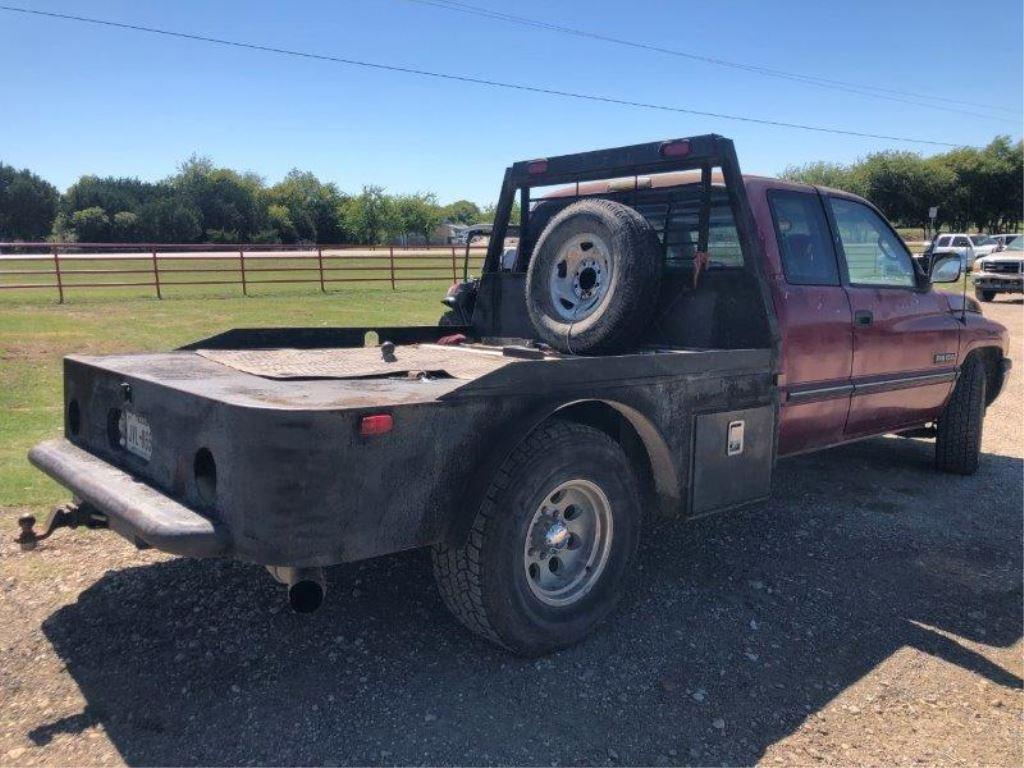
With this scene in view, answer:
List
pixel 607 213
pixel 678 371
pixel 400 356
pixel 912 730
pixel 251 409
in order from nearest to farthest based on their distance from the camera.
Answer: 1. pixel 251 409
2. pixel 912 730
3. pixel 678 371
4. pixel 607 213
5. pixel 400 356

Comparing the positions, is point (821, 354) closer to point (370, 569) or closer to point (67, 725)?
point (370, 569)

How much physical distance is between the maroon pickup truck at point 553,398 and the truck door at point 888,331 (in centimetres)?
2

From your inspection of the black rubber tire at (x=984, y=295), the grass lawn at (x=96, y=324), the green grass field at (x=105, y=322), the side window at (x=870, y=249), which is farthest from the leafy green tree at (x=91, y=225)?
the side window at (x=870, y=249)

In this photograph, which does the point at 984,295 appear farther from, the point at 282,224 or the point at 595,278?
the point at 282,224

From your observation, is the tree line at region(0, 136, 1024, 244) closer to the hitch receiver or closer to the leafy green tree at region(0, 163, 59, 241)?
the leafy green tree at region(0, 163, 59, 241)

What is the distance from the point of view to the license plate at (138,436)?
3146 mm

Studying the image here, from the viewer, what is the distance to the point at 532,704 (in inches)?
118

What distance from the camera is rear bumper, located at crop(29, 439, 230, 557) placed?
2621 millimetres

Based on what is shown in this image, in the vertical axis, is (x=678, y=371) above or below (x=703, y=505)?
above

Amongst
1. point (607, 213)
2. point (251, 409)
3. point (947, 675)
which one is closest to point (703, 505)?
point (947, 675)

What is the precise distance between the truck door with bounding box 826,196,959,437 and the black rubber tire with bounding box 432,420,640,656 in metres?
2.25

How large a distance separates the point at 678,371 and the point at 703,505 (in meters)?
0.66

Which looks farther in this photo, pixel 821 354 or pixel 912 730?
pixel 821 354

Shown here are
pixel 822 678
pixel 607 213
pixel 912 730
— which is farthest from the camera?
pixel 607 213
